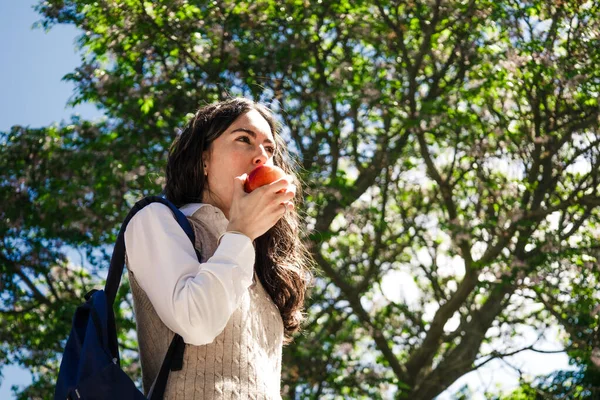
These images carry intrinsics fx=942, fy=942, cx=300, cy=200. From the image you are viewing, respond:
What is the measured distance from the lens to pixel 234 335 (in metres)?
1.97

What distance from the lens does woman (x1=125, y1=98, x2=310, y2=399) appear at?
1.84 metres

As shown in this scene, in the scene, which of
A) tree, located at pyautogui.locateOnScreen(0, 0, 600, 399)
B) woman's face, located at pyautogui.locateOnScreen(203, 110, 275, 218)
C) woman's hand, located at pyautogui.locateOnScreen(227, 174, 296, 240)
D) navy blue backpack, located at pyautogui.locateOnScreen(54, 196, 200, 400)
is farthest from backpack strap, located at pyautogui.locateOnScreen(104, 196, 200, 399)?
tree, located at pyautogui.locateOnScreen(0, 0, 600, 399)

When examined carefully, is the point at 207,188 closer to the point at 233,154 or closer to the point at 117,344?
the point at 233,154

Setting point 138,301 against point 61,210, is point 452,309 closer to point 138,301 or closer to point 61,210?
point 61,210

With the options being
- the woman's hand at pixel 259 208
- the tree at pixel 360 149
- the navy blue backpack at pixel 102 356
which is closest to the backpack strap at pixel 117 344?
the navy blue backpack at pixel 102 356

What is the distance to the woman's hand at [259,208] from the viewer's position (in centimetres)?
191

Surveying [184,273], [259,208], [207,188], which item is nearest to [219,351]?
[184,273]

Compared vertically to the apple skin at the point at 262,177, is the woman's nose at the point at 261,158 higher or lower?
higher

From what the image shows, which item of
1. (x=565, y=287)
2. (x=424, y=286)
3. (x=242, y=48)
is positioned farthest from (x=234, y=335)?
(x=424, y=286)

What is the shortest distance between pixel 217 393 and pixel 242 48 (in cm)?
682

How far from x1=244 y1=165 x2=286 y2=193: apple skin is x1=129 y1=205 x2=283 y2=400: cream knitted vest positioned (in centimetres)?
15

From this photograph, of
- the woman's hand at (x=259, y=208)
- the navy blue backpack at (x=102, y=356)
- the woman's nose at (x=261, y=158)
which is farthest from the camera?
the woman's nose at (x=261, y=158)

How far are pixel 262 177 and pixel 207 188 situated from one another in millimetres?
265

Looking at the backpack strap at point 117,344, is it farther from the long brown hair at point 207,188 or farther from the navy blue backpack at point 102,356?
the long brown hair at point 207,188
